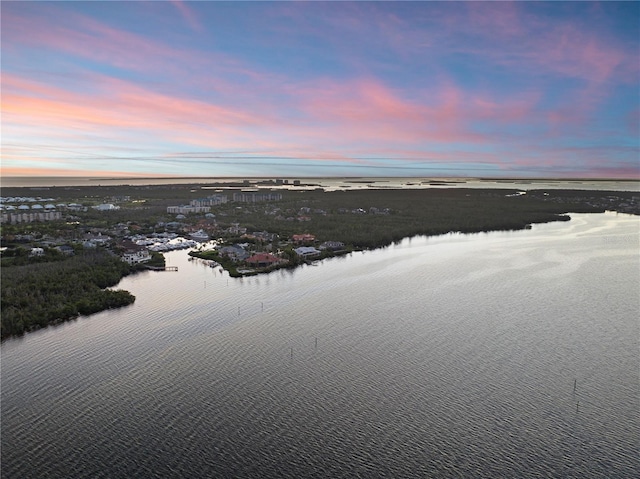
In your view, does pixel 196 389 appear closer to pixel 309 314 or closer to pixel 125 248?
pixel 309 314

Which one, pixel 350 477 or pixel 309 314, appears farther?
pixel 309 314

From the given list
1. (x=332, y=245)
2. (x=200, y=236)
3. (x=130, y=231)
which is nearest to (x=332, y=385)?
(x=332, y=245)

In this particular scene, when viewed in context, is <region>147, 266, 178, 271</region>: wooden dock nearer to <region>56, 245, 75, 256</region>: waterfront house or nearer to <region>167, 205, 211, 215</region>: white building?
<region>56, 245, 75, 256</region>: waterfront house

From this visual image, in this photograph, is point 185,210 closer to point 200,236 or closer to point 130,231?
point 130,231

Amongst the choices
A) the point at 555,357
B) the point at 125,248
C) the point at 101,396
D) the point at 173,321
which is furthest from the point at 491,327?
the point at 125,248

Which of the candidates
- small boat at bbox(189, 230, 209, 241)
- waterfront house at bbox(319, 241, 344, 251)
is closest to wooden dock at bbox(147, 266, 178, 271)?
waterfront house at bbox(319, 241, 344, 251)

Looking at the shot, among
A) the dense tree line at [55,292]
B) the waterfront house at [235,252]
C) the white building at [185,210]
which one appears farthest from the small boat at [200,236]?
the white building at [185,210]

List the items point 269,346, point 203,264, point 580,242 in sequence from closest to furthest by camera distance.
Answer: point 269,346 < point 203,264 < point 580,242
